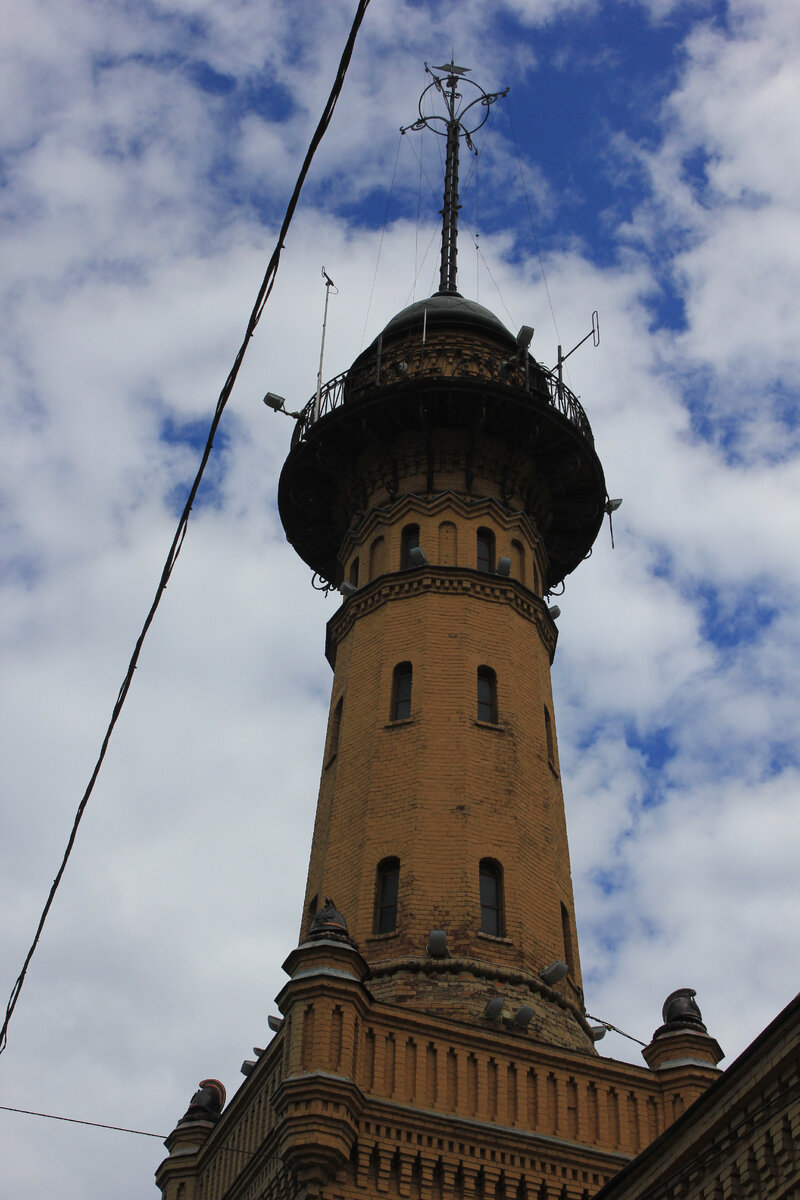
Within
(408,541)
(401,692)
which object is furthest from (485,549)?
(401,692)

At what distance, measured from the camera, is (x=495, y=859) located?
20.1 meters

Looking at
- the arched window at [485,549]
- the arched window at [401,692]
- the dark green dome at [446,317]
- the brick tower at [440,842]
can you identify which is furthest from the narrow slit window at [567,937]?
the dark green dome at [446,317]

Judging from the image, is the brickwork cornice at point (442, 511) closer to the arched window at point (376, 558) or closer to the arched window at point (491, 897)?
the arched window at point (376, 558)

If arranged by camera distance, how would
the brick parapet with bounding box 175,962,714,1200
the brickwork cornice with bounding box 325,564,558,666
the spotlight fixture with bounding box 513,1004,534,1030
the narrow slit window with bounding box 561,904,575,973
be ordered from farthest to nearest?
1. the brickwork cornice with bounding box 325,564,558,666
2. the narrow slit window with bounding box 561,904,575,973
3. the spotlight fixture with bounding box 513,1004,534,1030
4. the brick parapet with bounding box 175,962,714,1200

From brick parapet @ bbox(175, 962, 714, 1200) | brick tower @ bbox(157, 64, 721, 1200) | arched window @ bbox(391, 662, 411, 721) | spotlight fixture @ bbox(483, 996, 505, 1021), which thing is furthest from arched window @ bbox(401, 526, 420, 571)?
brick parapet @ bbox(175, 962, 714, 1200)

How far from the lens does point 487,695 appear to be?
22.6 meters

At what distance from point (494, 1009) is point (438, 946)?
128cm

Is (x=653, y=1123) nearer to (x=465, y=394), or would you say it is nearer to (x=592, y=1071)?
(x=592, y=1071)

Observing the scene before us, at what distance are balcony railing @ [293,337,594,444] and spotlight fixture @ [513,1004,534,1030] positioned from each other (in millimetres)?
12036

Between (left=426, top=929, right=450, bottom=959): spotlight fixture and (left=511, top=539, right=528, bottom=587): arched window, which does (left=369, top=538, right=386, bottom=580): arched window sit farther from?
(left=426, top=929, right=450, bottom=959): spotlight fixture

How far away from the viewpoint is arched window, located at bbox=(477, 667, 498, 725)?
22.2m

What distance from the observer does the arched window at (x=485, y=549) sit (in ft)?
80.9

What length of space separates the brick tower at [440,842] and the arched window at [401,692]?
12 cm

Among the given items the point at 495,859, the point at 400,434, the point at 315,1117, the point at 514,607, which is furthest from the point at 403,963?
the point at 400,434
